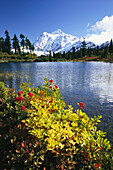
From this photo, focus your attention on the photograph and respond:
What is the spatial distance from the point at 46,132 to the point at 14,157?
1.00 metres

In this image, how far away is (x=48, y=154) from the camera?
2.96 metres

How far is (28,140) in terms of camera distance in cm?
314

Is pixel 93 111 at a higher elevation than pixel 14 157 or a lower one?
lower

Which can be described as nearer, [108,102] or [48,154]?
[48,154]

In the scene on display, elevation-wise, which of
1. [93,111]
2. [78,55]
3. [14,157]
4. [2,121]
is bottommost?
[93,111]

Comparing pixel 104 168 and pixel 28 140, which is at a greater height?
pixel 28 140

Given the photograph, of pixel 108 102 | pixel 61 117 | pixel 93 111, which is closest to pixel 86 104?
pixel 93 111

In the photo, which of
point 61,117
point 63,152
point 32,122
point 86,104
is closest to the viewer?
point 63,152

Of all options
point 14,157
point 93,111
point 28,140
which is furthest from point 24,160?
point 93,111

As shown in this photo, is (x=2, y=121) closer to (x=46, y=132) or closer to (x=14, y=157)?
(x=14, y=157)

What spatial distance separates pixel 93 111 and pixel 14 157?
18.8 feet

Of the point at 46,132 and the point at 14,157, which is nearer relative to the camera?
the point at 14,157

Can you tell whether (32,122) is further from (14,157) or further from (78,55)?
(78,55)

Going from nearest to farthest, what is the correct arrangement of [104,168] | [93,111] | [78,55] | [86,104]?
[104,168], [93,111], [86,104], [78,55]
